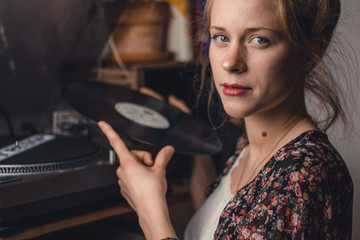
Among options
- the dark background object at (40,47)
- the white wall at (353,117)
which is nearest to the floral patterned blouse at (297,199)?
the white wall at (353,117)

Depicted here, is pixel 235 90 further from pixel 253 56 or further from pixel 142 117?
pixel 142 117

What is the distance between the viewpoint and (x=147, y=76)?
155cm

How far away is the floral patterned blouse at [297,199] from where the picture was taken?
0.65 meters

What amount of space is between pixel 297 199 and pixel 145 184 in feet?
1.07

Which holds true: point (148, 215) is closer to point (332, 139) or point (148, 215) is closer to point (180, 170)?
point (180, 170)

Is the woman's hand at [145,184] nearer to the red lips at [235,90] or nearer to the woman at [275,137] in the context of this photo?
the woman at [275,137]

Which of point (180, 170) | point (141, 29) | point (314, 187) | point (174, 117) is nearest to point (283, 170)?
point (314, 187)

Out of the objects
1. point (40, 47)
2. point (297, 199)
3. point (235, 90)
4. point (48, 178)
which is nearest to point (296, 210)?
point (297, 199)

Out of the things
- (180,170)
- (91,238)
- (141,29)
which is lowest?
Result: (91,238)

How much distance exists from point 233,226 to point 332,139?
60 centimetres

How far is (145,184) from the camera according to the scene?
0.84 m

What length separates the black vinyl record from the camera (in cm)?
97

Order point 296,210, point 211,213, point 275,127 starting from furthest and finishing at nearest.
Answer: point 211,213 → point 275,127 → point 296,210

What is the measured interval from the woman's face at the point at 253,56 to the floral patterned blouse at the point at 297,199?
0.36 ft
